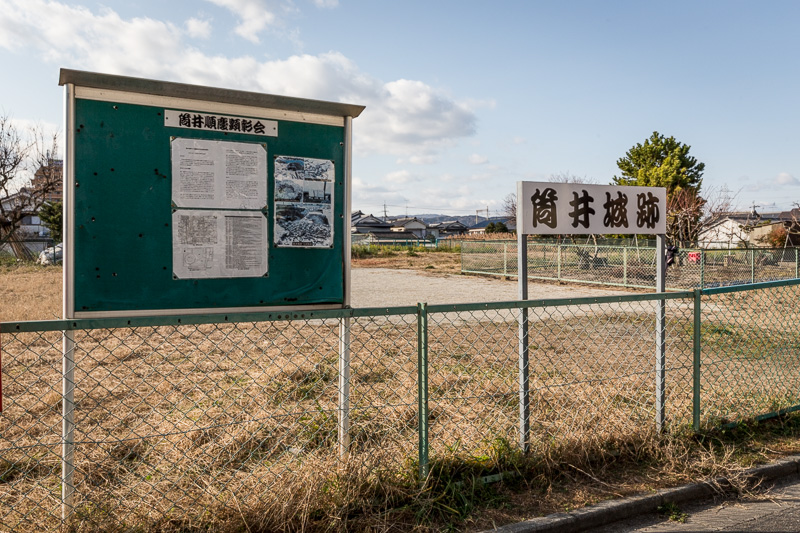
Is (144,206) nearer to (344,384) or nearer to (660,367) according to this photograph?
(344,384)

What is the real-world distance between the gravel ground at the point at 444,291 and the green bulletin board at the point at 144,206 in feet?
26.4

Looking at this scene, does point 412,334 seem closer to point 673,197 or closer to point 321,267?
point 321,267

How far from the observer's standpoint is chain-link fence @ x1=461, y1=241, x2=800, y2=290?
15.1 m

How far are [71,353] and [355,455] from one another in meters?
1.45

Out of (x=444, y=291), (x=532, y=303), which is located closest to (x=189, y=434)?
(x=532, y=303)

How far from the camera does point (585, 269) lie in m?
16.7

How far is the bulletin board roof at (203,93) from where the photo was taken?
8.23 ft

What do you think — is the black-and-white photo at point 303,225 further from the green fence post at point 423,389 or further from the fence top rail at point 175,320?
the green fence post at point 423,389

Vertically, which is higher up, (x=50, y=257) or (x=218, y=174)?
(x=218, y=174)

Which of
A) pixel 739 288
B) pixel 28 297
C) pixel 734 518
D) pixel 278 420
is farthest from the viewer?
pixel 28 297

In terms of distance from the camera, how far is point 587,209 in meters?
3.57

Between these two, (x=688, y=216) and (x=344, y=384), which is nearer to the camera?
(x=344, y=384)

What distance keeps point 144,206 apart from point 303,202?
790 mm

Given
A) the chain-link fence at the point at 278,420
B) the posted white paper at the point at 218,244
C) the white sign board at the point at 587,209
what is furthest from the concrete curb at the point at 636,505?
the posted white paper at the point at 218,244
